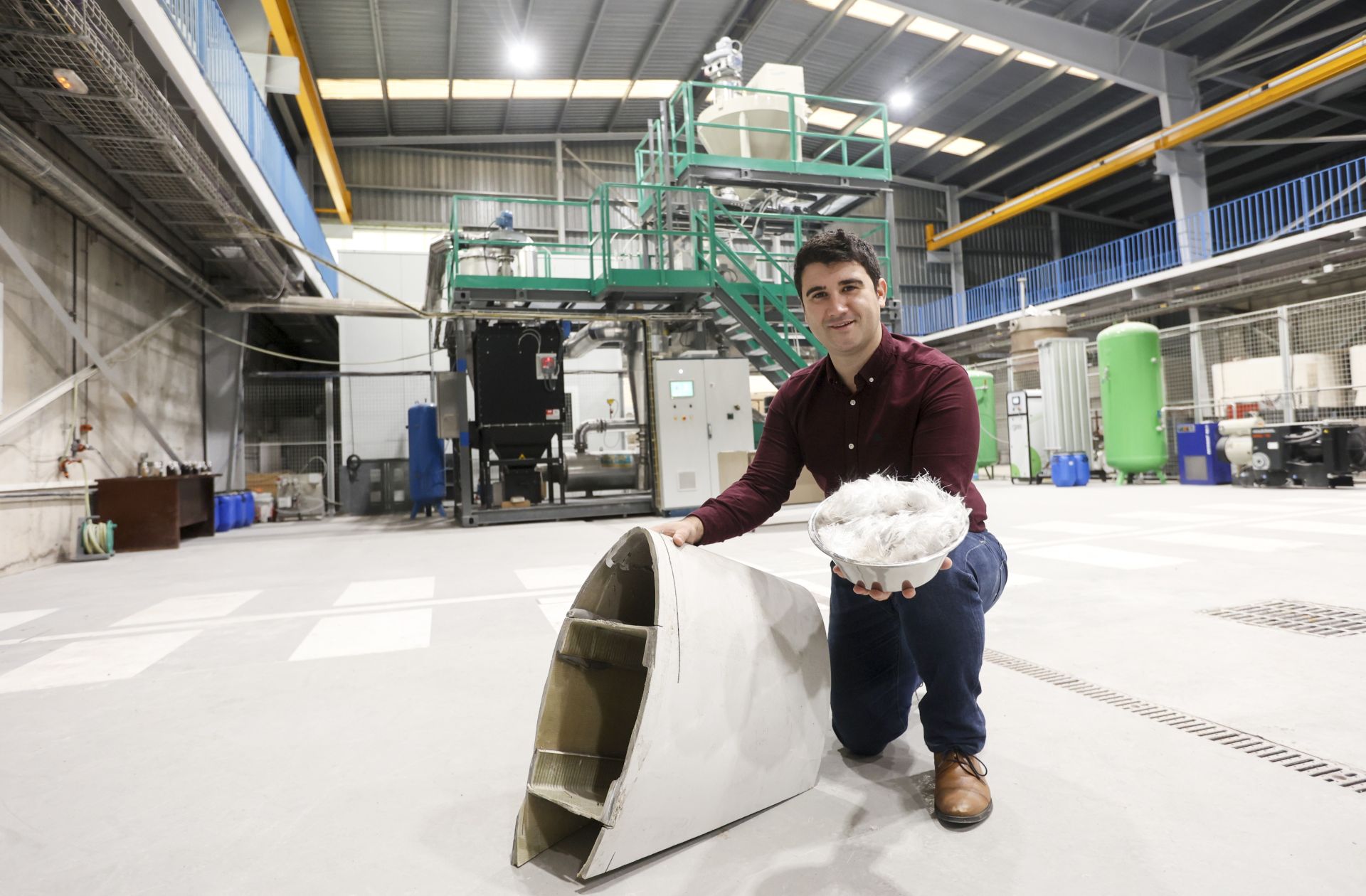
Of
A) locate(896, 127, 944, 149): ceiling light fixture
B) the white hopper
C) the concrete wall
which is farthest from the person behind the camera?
locate(896, 127, 944, 149): ceiling light fixture

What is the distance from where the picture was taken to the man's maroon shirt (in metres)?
1.84

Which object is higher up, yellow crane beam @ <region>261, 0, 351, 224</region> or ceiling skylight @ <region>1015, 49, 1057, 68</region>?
ceiling skylight @ <region>1015, 49, 1057, 68</region>

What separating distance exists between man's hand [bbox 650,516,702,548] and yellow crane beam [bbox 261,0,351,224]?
12.6m

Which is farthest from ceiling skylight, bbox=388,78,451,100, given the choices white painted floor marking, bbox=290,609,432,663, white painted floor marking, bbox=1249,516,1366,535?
white painted floor marking, bbox=1249,516,1366,535

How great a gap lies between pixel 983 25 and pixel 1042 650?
14.9 m

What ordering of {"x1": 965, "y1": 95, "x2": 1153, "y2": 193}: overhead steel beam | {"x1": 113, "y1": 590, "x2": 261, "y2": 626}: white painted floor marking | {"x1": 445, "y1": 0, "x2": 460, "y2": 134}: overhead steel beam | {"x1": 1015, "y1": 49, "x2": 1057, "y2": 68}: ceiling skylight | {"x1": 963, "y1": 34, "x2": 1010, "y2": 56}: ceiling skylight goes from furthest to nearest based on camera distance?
{"x1": 965, "y1": 95, "x2": 1153, "y2": 193}: overhead steel beam, {"x1": 1015, "y1": 49, "x2": 1057, "y2": 68}: ceiling skylight, {"x1": 963, "y1": 34, "x2": 1010, "y2": 56}: ceiling skylight, {"x1": 445, "y1": 0, "x2": 460, "y2": 134}: overhead steel beam, {"x1": 113, "y1": 590, "x2": 261, "y2": 626}: white painted floor marking

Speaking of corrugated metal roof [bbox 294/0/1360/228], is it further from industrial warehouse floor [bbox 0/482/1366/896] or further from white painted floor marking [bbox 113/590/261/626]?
industrial warehouse floor [bbox 0/482/1366/896]

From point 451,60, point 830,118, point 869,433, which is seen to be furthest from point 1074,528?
point 830,118

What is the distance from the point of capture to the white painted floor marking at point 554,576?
15.5 feet

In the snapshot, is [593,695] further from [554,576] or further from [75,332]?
[75,332]

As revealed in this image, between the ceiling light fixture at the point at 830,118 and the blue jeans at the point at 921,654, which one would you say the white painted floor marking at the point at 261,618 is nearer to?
the blue jeans at the point at 921,654

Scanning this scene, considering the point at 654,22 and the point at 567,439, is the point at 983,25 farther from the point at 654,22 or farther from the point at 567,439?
the point at 567,439

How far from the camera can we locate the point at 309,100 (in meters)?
14.2

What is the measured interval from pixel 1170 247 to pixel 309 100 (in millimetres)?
20338
